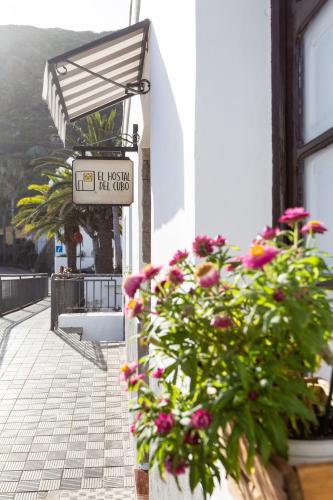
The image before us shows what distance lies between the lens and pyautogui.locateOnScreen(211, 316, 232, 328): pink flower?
1088mm

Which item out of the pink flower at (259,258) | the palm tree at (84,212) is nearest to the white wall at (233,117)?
the pink flower at (259,258)

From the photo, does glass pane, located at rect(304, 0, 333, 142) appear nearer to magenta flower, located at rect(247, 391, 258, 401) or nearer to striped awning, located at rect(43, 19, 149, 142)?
magenta flower, located at rect(247, 391, 258, 401)

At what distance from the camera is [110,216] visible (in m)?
24.4

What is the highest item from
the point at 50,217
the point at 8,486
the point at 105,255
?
the point at 50,217

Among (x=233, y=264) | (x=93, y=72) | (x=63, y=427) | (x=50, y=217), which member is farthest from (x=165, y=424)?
(x=50, y=217)

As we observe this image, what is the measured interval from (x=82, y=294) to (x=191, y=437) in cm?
1240

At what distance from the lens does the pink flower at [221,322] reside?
1088 millimetres

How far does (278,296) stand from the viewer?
0.97 metres

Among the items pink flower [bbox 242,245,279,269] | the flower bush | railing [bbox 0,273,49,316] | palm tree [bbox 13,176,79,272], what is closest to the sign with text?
the flower bush

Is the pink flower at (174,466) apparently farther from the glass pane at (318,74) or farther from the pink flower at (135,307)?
the glass pane at (318,74)

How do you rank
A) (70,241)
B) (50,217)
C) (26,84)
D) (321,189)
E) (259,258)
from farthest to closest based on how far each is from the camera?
(26,84), (70,241), (50,217), (321,189), (259,258)

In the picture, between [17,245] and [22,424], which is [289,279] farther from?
[17,245]

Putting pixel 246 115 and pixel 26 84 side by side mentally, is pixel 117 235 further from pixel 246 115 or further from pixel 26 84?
pixel 26 84

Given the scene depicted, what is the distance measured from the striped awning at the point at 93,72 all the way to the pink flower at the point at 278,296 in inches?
118
